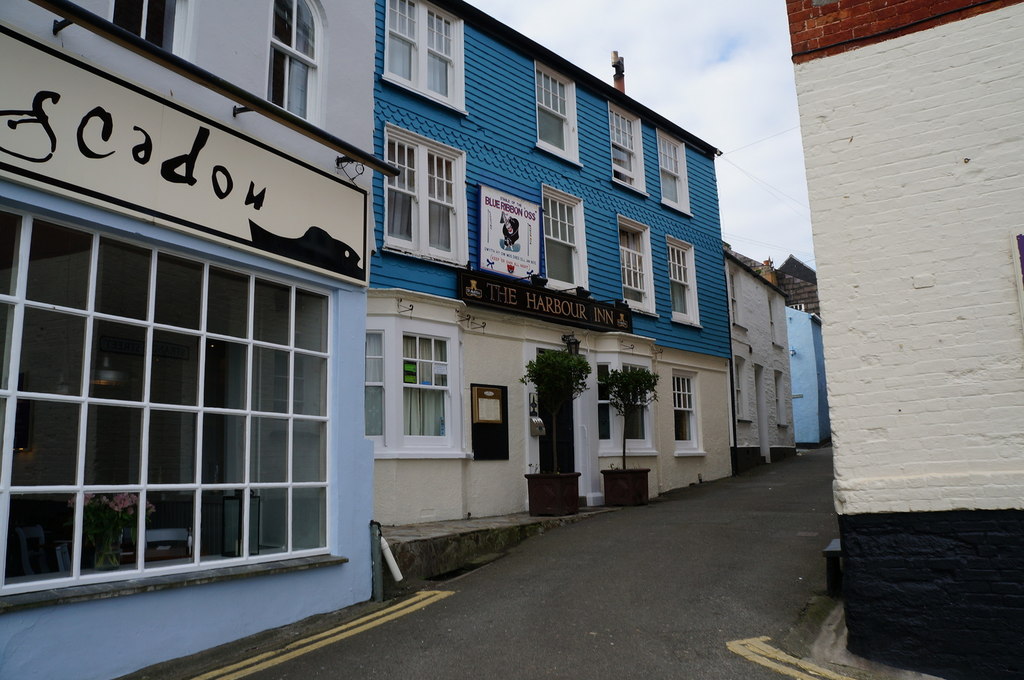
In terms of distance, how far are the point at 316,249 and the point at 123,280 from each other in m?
1.80

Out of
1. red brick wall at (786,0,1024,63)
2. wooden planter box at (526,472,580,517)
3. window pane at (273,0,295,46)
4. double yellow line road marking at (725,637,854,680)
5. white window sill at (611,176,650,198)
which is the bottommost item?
double yellow line road marking at (725,637,854,680)

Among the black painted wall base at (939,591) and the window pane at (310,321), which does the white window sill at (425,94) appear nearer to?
the window pane at (310,321)

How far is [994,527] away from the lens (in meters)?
5.81

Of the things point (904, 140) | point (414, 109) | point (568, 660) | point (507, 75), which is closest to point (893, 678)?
point (568, 660)

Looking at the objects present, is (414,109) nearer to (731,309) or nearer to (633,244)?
(633,244)

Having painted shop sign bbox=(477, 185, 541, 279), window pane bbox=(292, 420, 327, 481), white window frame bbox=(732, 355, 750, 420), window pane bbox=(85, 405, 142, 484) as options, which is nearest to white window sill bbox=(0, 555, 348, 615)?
window pane bbox=(292, 420, 327, 481)

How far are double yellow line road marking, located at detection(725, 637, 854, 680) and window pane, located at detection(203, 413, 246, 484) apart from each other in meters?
4.24

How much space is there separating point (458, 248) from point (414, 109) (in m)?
2.30

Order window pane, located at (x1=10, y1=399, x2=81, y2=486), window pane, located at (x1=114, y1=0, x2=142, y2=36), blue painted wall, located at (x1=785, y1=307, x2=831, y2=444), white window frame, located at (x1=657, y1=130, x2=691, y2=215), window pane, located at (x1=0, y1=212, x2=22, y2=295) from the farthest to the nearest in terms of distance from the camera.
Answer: blue painted wall, located at (x1=785, y1=307, x2=831, y2=444) → white window frame, located at (x1=657, y1=130, x2=691, y2=215) → window pane, located at (x1=114, y1=0, x2=142, y2=36) → window pane, located at (x1=10, y1=399, x2=81, y2=486) → window pane, located at (x1=0, y1=212, x2=22, y2=295)

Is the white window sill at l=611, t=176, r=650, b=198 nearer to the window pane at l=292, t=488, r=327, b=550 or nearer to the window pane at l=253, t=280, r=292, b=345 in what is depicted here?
the window pane at l=253, t=280, r=292, b=345

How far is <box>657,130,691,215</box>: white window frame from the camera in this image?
18625 millimetres

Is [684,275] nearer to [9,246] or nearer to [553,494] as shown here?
[553,494]

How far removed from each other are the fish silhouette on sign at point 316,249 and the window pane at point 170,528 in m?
2.18

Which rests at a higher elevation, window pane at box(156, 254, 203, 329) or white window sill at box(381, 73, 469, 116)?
white window sill at box(381, 73, 469, 116)
